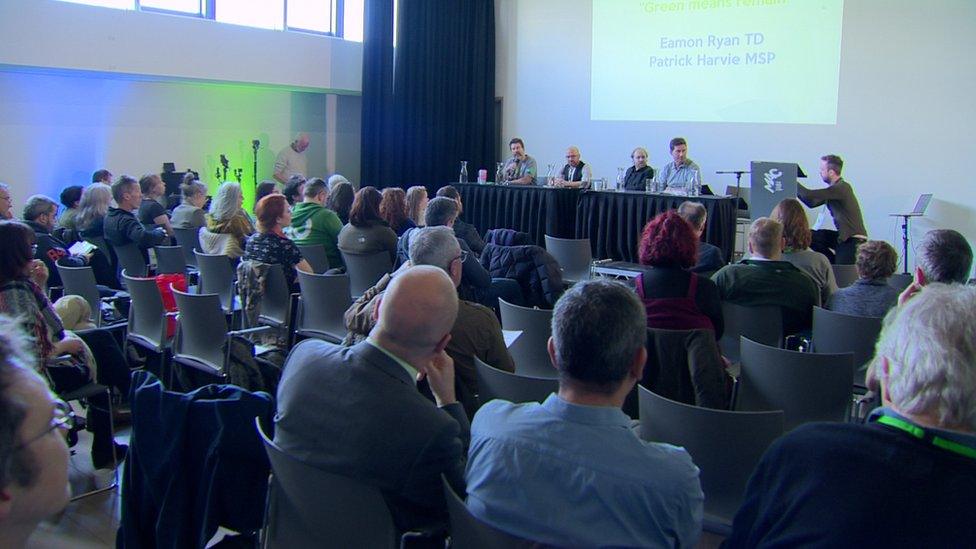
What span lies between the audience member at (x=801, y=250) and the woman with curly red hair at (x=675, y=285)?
141 cm

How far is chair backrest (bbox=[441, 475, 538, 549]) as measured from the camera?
1.65 m

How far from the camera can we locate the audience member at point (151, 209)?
7.16 meters

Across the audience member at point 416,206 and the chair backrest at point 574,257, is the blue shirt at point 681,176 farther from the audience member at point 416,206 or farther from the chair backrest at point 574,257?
the audience member at point 416,206

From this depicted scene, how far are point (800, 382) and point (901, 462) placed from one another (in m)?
1.75

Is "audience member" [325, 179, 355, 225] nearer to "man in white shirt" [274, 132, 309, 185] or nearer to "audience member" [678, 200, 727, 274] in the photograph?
"audience member" [678, 200, 727, 274]

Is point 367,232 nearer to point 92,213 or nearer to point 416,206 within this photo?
point 416,206

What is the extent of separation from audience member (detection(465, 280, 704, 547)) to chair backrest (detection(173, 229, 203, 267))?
5315 millimetres

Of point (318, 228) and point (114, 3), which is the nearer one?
point (318, 228)

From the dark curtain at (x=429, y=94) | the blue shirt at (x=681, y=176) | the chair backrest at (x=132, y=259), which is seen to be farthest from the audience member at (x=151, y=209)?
the blue shirt at (x=681, y=176)

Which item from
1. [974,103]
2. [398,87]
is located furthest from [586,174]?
[974,103]

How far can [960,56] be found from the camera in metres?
8.38

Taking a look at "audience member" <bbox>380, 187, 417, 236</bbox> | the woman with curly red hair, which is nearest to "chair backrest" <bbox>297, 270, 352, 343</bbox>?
"audience member" <bbox>380, 187, 417, 236</bbox>

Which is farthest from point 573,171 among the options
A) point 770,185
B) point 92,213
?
point 92,213

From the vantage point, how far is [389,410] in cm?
197
